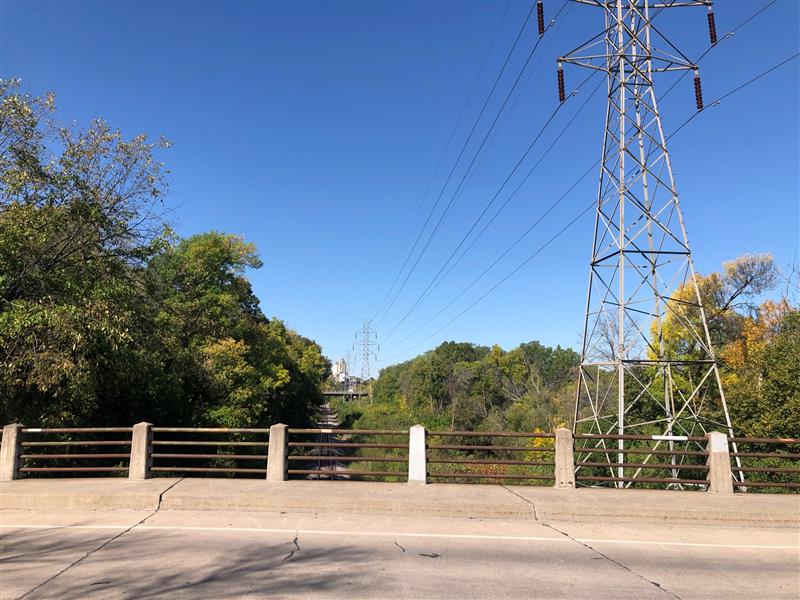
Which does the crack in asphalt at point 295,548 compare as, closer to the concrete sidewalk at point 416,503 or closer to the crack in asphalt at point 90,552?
the concrete sidewalk at point 416,503

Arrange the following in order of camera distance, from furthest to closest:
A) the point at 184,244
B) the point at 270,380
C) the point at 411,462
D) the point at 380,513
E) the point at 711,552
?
the point at 270,380 → the point at 184,244 → the point at 411,462 → the point at 380,513 → the point at 711,552

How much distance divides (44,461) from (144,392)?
285 inches

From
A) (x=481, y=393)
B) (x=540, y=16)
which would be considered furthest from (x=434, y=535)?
(x=481, y=393)

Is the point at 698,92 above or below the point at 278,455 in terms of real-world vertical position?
above

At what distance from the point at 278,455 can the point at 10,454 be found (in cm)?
603

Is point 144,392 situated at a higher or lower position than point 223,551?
higher

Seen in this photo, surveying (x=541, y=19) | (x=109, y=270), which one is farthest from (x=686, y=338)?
(x=109, y=270)

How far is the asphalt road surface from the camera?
5.68 meters

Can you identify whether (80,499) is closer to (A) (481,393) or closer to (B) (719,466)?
(B) (719,466)

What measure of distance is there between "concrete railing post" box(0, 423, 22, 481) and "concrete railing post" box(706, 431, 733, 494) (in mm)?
15406

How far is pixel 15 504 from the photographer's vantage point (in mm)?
9891

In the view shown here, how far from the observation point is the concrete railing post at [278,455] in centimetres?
1200

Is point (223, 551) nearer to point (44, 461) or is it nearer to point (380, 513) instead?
point (380, 513)

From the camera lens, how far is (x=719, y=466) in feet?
37.4
